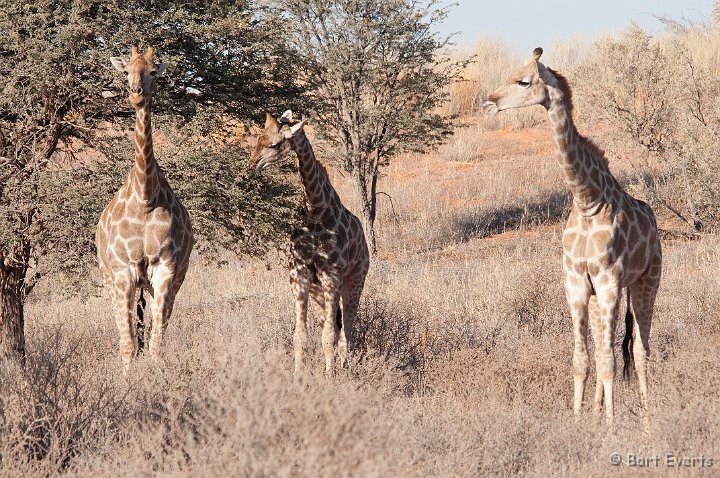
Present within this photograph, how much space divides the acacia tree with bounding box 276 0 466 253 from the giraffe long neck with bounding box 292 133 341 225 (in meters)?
9.36

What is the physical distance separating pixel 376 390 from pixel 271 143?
2.62m

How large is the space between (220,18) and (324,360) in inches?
172

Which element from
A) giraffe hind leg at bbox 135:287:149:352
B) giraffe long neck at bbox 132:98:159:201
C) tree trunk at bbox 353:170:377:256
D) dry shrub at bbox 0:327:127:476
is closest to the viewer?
dry shrub at bbox 0:327:127:476

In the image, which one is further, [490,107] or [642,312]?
[642,312]

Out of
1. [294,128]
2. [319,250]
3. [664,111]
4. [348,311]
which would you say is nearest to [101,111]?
[294,128]

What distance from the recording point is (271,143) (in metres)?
8.45

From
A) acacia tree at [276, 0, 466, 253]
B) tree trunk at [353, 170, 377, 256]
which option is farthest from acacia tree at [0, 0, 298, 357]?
tree trunk at [353, 170, 377, 256]

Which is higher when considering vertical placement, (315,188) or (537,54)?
(537,54)

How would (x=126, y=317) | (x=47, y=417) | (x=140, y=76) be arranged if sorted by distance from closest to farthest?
(x=47, y=417) < (x=140, y=76) < (x=126, y=317)

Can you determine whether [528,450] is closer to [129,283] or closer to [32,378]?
[32,378]

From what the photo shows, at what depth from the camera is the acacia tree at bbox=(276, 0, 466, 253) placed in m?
19.1

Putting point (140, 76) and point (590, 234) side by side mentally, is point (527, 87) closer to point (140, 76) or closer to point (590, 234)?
point (590, 234)

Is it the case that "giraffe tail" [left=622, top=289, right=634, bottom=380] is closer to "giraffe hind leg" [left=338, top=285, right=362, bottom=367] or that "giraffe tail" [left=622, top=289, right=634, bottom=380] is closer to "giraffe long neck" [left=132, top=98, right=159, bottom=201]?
"giraffe hind leg" [left=338, top=285, right=362, bottom=367]

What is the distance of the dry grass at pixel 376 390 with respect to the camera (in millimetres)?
4820
